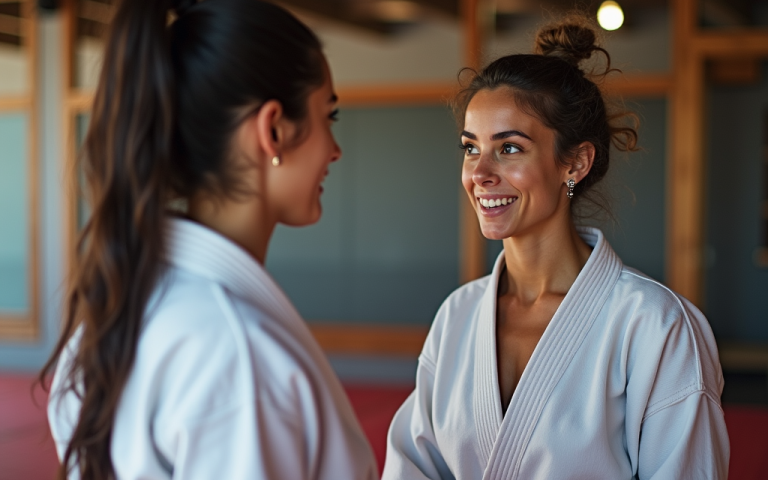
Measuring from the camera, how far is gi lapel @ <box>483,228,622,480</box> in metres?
1.69

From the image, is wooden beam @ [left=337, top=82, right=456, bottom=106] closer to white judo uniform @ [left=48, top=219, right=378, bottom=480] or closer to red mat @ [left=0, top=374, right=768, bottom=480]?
red mat @ [left=0, top=374, right=768, bottom=480]

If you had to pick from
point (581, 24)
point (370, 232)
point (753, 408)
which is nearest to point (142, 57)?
point (581, 24)

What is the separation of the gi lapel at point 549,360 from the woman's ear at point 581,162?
0.69ft

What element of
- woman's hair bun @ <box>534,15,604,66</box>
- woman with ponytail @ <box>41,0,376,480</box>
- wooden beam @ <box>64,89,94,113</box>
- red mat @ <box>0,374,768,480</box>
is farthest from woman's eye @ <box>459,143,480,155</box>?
wooden beam @ <box>64,89,94,113</box>

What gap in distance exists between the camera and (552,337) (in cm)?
173

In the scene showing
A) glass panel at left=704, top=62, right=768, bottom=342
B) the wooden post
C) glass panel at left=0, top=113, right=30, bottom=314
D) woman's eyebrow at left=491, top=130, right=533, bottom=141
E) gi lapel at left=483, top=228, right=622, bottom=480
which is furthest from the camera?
glass panel at left=704, top=62, right=768, bottom=342

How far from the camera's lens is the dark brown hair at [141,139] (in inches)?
40.5

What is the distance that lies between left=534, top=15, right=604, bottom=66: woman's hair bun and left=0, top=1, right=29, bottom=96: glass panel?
17.6 feet

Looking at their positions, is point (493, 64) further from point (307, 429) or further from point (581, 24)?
point (307, 429)

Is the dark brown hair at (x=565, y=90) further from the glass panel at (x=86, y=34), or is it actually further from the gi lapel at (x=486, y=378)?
the glass panel at (x=86, y=34)

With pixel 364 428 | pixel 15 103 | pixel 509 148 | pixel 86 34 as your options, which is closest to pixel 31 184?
pixel 15 103

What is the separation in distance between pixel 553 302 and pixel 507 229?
7.6 inches

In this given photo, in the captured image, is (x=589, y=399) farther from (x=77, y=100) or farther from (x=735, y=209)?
(x=735, y=209)

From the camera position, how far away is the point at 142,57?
1.03 metres
